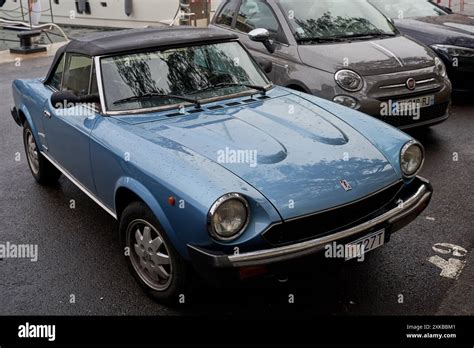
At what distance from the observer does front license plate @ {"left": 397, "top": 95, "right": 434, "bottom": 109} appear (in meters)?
5.93

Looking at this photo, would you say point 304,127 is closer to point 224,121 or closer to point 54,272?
point 224,121

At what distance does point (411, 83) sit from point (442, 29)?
2.73 meters

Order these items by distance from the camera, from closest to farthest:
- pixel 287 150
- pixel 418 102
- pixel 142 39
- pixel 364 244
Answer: pixel 364 244 → pixel 287 150 → pixel 142 39 → pixel 418 102

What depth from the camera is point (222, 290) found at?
366 cm

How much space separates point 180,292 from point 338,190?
1.15 meters

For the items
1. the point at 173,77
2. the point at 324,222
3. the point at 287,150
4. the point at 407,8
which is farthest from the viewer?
the point at 407,8

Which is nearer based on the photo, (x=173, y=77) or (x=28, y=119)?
(x=173, y=77)

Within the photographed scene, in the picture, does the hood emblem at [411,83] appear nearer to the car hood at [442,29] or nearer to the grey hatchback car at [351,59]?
the grey hatchback car at [351,59]

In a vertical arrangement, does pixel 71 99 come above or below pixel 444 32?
above

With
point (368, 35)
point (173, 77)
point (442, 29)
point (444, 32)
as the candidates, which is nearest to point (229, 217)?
point (173, 77)

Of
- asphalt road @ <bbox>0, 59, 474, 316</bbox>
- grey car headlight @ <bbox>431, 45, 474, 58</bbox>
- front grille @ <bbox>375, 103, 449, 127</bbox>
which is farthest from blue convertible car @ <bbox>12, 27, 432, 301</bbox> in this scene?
grey car headlight @ <bbox>431, 45, 474, 58</bbox>

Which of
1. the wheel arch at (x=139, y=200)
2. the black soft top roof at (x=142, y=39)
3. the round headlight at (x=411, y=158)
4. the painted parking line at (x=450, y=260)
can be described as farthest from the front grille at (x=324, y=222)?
the black soft top roof at (x=142, y=39)

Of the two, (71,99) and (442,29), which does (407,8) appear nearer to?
(442,29)

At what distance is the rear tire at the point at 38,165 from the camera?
215 inches
